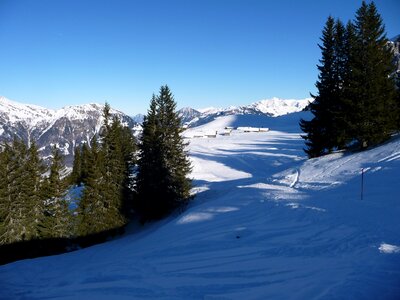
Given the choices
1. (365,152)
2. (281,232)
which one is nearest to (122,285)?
(281,232)

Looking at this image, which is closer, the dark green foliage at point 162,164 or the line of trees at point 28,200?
the line of trees at point 28,200

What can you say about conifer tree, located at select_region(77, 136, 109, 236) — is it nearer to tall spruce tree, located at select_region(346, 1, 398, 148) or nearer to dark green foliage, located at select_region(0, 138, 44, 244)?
dark green foliage, located at select_region(0, 138, 44, 244)

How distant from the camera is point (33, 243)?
2309 cm

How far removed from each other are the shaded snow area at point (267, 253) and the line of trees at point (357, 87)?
10.7 ft

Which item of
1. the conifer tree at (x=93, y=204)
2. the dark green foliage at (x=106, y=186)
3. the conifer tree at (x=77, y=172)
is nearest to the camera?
the conifer tree at (x=93, y=204)

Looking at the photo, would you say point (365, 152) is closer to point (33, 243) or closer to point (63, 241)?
point (63, 241)

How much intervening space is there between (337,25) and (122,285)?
31170 millimetres

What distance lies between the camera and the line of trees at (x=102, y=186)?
75.1 feet

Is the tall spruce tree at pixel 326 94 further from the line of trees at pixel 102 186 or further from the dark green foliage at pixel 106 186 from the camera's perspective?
the dark green foliage at pixel 106 186

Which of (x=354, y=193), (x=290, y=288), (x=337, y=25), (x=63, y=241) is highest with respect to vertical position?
(x=337, y=25)

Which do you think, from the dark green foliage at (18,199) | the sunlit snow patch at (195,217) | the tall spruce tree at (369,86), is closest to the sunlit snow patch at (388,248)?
the sunlit snow patch at (195,217)

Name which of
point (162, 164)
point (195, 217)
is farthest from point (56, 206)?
point (195, 217)

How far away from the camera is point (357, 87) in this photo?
2494cm

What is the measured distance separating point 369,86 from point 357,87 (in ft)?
3.36
